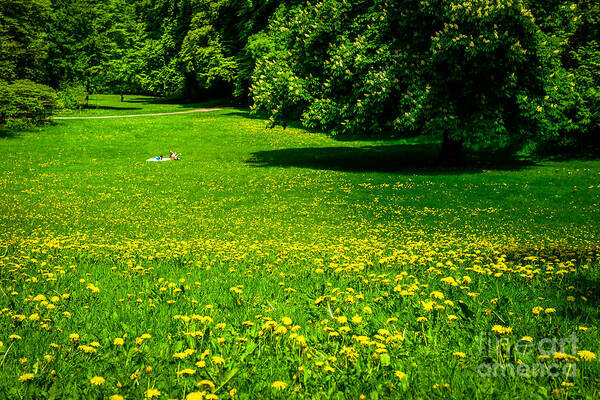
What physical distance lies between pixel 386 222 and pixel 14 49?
34.3 metres

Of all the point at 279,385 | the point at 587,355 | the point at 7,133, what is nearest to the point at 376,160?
the point at 587,355

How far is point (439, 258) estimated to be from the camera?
7934 mm

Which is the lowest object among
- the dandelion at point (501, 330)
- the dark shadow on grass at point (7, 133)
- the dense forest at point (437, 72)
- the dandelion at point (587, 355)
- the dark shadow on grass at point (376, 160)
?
the dark shadow on grass at point (7, 133)

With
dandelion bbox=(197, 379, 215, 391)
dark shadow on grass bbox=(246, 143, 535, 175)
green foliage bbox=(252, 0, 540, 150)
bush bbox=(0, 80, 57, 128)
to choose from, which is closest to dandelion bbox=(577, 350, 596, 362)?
dandelion bbox=(197, 379, 215, 391)

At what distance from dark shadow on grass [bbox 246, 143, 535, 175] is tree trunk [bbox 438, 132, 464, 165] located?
42 cm

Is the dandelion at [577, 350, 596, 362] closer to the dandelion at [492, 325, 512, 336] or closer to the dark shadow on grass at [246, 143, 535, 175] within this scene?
the dandelion at [492, 325, 512, 336]

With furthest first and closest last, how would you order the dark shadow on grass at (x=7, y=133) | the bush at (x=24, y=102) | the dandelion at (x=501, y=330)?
the dark shadow on grass at (x=7, y=133) → the bush at (x=24, y=102) → the dandelion at (x=501, y=330)

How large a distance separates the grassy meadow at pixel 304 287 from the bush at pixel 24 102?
47.3 ft

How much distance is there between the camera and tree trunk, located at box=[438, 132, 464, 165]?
24.0m

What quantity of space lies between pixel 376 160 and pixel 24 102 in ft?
87.6

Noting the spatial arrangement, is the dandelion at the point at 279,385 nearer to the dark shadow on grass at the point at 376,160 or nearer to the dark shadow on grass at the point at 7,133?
the dark shadow on grass at the point at 376,160

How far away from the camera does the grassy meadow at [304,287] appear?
131 inches

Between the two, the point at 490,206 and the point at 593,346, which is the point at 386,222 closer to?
the point at 490,206

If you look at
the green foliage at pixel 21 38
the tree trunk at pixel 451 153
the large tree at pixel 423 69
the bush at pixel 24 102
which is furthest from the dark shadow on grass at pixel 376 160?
the green foliage at pixel 21 38
